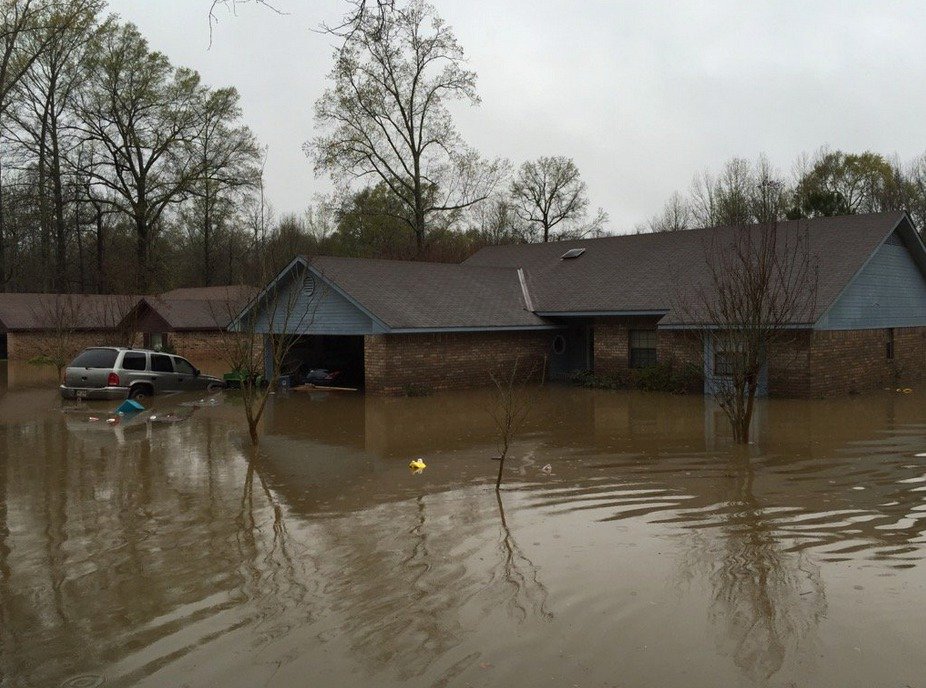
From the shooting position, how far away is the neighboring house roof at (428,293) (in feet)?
76.3

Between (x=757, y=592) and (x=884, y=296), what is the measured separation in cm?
2011

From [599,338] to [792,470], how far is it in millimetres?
13828

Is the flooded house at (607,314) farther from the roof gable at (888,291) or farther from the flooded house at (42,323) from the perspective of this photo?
the flooded house at (42,323)

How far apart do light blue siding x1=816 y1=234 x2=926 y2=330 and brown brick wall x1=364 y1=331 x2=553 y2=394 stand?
314 inches

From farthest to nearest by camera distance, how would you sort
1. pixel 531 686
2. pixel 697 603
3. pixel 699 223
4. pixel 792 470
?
pixel 699 223 < pixel 792 470 < pixel 697 603 < pixel 531 686

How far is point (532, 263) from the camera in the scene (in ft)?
101

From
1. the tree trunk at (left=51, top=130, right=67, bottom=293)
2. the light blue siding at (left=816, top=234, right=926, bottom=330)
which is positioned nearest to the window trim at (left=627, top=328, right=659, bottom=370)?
the light blue siding at (left=816, top=234, right=926, bottom=330)

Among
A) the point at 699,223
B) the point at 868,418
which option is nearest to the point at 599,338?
the point at 868,418

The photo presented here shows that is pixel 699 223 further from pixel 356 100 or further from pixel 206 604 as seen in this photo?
pixel 206 604

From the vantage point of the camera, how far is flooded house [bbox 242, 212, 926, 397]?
21531 mm

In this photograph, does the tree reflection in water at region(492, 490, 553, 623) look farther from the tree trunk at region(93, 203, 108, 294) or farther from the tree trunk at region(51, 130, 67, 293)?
the tree trunk at region(93, 203, 108, 294)

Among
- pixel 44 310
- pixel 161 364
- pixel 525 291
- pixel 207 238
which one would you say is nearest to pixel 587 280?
pixel 525 291

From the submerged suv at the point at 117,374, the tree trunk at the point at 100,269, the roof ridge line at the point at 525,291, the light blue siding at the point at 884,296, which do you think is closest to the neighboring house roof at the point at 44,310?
the tree trunk at the point at 100,269

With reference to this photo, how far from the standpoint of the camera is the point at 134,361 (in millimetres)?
21828
